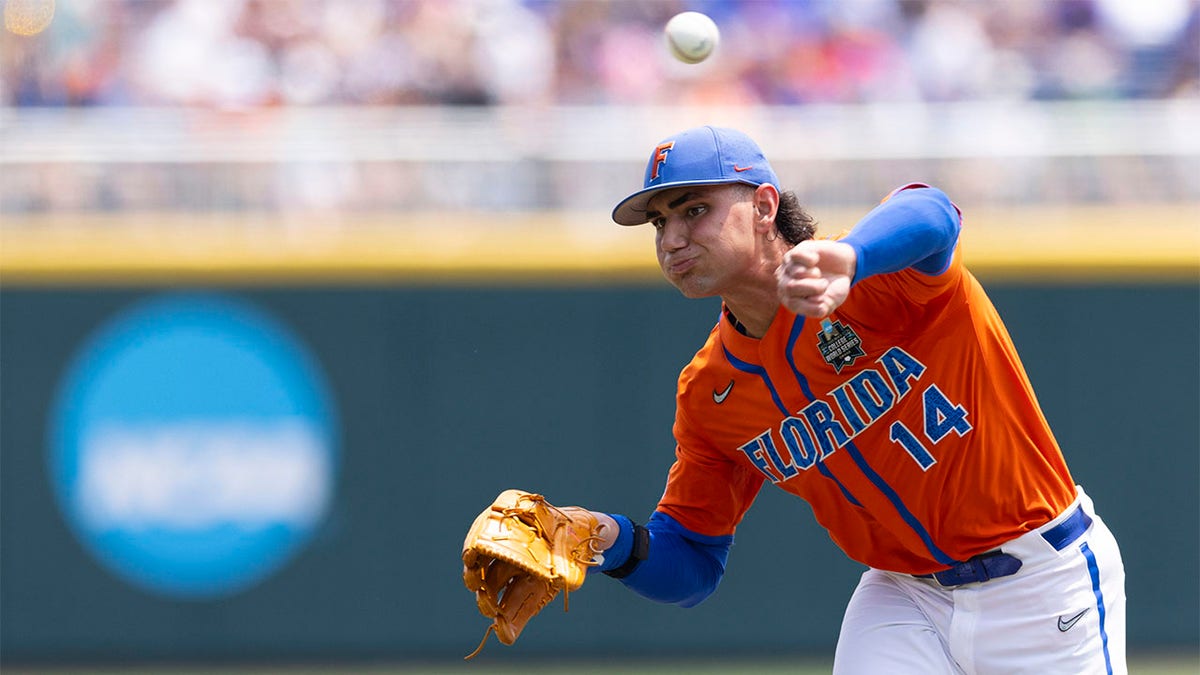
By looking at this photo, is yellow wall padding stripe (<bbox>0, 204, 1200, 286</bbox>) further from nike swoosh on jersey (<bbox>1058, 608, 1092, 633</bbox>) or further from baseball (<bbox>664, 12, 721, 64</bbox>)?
nike swoosh on jersey (<bbox>1058, 608, 1092, 633</bbox>)

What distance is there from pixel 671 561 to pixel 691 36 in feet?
6.71

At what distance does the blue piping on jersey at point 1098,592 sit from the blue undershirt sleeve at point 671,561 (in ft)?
3.24

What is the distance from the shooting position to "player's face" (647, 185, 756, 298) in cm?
381

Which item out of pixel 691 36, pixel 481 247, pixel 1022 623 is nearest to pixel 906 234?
pixel 1022 623

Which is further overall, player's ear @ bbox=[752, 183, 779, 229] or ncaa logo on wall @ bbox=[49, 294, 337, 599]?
ncaa logo on wall @ bbox=[49, 294, 337, 599]

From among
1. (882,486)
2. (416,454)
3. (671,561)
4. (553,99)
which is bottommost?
(671,561)

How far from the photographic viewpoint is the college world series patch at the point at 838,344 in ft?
12.7

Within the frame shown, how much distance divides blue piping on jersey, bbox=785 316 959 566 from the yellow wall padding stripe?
4870mm

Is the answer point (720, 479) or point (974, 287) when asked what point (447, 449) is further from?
point (974, 287)

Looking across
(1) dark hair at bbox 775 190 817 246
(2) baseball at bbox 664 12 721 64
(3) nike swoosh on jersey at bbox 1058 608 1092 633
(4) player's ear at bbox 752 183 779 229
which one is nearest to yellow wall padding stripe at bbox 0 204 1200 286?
(2) baseball at bbox 664 12 721 64

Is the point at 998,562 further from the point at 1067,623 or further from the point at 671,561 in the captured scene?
the point at 671,561

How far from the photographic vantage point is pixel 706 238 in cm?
381

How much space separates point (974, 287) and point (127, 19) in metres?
7.09

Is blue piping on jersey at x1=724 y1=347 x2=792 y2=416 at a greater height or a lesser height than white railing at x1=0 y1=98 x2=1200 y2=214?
lesser
